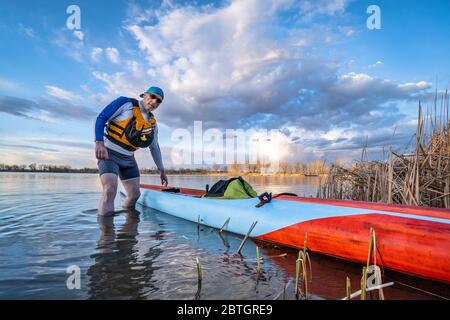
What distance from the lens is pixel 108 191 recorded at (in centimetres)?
470

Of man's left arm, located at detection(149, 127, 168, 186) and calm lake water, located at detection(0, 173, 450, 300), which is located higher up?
man's left arm, located at detection(149, 127, 168, 186)

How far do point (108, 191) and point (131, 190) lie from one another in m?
1.13

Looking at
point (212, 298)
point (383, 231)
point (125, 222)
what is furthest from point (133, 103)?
point (383, 231)

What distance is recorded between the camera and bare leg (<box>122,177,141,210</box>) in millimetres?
5623

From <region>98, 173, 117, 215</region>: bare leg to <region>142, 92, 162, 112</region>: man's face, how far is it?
54.9 inches

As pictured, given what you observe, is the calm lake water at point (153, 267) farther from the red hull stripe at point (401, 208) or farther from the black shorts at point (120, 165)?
the black shorts at point (120, 165)

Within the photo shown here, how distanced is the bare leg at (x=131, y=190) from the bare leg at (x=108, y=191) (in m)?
0.74

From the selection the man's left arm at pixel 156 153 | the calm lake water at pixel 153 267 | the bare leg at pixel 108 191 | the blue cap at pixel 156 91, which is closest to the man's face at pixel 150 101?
the blue cap at pixel 156 91

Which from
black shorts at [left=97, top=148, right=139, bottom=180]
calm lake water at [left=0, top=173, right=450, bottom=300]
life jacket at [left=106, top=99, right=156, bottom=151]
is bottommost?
calm lake water at [left=0, top=173, right=450, bottom=300]

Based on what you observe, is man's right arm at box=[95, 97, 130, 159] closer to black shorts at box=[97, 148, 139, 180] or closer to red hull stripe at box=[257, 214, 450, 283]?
black shorts at box=[97, 148, 139, 180]

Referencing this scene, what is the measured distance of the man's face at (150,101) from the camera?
4875 mm

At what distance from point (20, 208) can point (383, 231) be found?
23.8 feet

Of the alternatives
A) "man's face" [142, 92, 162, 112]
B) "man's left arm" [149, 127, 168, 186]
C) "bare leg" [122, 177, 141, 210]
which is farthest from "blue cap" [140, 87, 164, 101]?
"bare leg" [122, 177, 141, 210]
